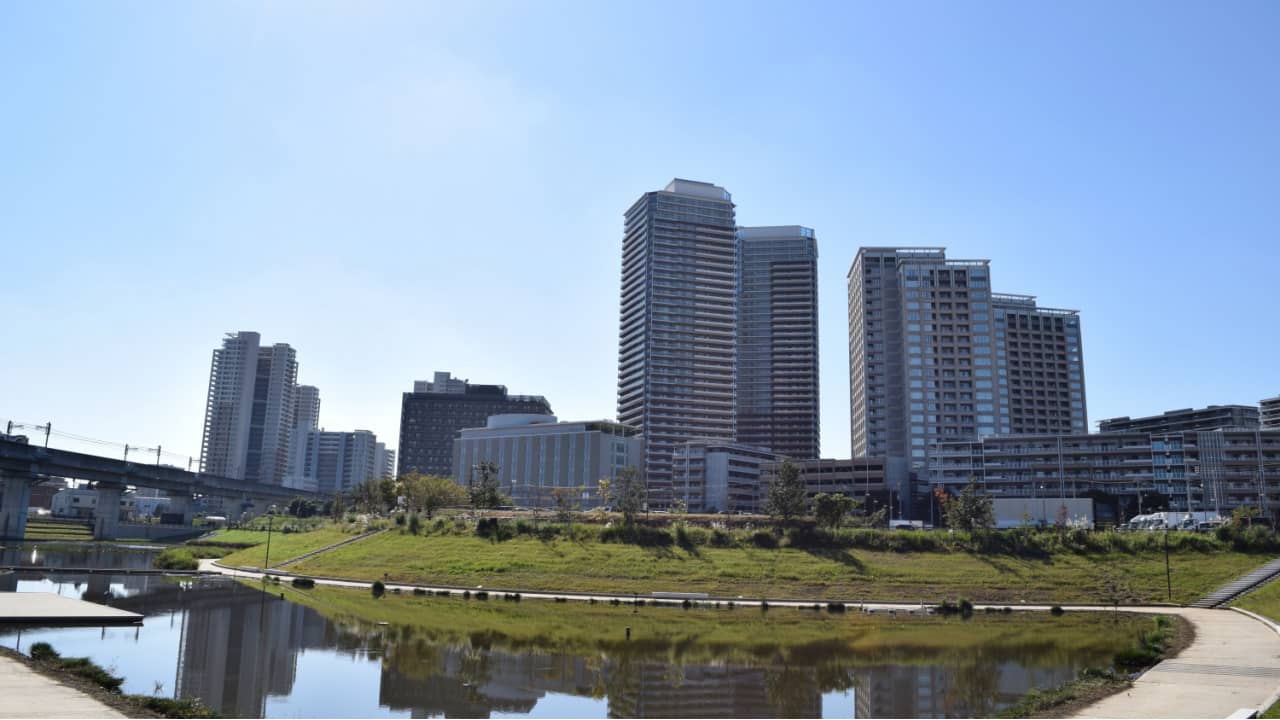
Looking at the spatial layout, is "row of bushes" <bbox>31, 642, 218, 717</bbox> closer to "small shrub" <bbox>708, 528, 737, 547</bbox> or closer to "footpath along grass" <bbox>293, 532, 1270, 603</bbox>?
"footpath along grass" <bbox>293, 532, 1270, 603</bbox>

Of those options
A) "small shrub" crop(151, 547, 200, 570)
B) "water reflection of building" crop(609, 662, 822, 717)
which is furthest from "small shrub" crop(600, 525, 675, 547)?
"water reflection of building" crop(609, 662, 822, 717)

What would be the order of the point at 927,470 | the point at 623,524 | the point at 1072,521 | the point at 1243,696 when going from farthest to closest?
the point at 927,470, the point at 1072,521, the point at 623,524, the point at 1243,696

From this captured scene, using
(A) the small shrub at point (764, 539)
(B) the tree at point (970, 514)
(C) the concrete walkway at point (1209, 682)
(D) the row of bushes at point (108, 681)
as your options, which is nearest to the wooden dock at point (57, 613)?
(D) the row of bushes at point (108, 681)

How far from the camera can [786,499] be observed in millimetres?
98312

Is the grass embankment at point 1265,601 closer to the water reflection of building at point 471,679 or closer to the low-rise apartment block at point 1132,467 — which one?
the water reflection of building at point 471,679

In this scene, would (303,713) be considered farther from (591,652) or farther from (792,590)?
(792,590)

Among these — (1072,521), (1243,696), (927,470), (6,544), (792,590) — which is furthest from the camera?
(927,470)

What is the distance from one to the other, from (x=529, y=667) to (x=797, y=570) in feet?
156

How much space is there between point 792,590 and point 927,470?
406 ft

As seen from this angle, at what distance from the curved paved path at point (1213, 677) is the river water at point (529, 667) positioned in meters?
4.20

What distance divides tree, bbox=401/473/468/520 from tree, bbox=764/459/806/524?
46.1 meters

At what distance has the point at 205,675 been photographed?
1499 inches

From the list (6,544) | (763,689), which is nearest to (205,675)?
(763,689)

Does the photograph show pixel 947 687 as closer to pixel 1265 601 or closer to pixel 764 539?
pixel 1265 601
